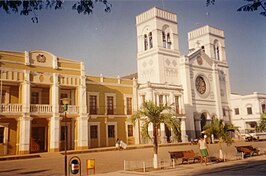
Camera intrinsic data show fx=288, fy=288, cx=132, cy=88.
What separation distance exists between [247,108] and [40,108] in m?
42.6

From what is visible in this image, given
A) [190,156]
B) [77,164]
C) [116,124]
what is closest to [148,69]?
[116,124]

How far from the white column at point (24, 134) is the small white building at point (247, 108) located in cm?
4204

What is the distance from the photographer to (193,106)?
44.2 metres

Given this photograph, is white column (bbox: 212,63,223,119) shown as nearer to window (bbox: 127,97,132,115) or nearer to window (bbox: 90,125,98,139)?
window (bbox: 127,97,132,115)

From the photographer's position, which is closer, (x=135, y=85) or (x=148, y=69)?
(x=135, y=85)

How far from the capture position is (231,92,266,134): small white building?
54541mm

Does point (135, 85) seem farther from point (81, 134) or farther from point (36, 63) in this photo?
point (36, 63)

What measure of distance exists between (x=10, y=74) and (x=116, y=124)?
13967 millimetres

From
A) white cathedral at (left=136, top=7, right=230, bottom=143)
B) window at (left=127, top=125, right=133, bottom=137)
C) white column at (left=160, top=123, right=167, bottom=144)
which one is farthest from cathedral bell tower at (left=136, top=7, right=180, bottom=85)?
window at (left=127, top=125, right=133, bottom=137)

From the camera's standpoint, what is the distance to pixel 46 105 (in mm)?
25781

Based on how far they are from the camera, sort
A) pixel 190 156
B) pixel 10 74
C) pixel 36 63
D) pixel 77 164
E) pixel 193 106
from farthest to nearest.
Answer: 1. pixel 193 106
2. pixel 36 63
3. pixel 10 74
4. pixel 190 156
5. pixel 77 164

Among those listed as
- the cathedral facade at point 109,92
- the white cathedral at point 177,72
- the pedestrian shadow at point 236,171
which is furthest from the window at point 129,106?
the pedestrian shadow at point 236,171

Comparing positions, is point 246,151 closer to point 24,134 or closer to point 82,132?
point 82,132

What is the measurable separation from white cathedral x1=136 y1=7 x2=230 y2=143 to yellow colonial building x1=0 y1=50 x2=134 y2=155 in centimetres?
999
